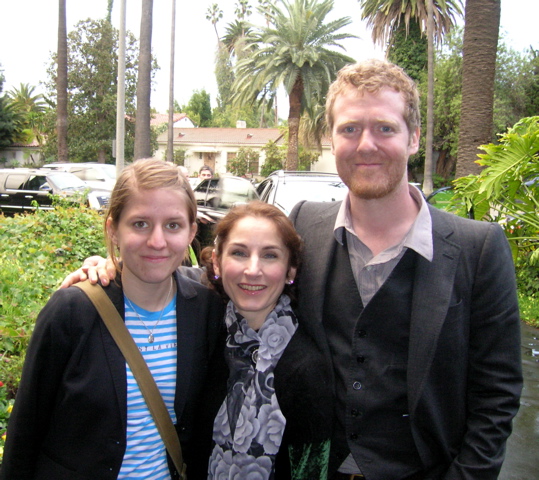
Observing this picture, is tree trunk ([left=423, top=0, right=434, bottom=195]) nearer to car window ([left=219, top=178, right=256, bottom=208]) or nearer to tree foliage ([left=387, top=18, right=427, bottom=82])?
tree foliage ([left=387, top=18, right=427, bottom=82])

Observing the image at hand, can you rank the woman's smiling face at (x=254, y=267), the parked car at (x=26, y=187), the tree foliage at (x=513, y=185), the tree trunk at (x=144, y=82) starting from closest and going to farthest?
the woman's smiling face at (x=254, y=267) < the tree foliage at (x=513, y=185) < the tree trunk at (x=144, y=82) < the parked car at (x=26, y=187)

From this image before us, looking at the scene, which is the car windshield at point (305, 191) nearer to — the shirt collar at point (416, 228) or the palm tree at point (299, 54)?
the shirt collar at point (416, 228)

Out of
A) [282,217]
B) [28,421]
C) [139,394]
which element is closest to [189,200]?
[282,217]

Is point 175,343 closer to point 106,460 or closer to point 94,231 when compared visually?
point 106,460

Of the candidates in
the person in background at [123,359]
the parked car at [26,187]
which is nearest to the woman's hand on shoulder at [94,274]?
the person in background at [123,359]

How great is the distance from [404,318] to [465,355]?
10.0 inches

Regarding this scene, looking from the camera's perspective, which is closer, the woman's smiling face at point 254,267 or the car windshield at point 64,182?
the woman's smiling face at point 254,267

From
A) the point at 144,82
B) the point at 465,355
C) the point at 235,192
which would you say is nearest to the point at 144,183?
the point at 465,355

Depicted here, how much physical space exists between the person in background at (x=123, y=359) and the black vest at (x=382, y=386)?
632mm

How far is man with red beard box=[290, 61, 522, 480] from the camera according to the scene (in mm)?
1858

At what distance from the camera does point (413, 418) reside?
1.87m

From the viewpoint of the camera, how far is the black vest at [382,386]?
1.91m

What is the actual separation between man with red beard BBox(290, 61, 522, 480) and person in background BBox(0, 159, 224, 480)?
0.55 meters

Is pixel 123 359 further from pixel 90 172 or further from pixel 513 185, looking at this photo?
pixel 90 172
